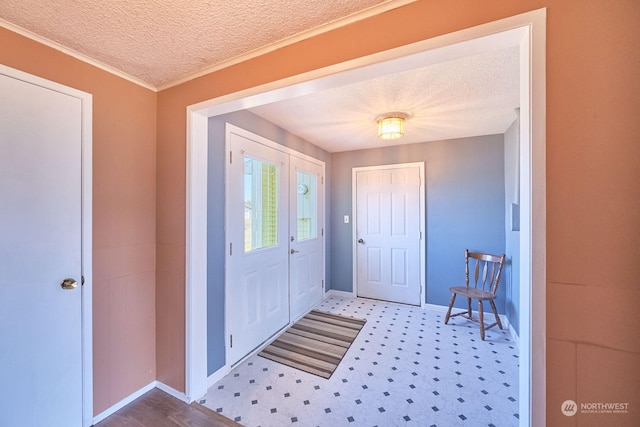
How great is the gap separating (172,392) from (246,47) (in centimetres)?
241

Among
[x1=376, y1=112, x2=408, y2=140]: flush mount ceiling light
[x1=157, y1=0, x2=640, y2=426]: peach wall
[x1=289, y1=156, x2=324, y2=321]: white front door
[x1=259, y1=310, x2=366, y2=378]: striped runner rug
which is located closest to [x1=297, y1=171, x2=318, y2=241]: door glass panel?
[x1=289, y1=156, x2=324, y2=321]: white front door

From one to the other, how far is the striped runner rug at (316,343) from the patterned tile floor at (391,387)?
0.08 m

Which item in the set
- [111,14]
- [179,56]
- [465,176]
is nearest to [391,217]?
[465,176]

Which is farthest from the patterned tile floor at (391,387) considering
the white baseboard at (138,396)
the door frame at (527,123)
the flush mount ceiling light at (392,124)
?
the flush mount ceiling light at (392,124)

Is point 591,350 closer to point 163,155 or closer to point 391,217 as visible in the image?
point 163,155

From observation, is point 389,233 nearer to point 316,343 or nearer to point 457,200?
point 457,200

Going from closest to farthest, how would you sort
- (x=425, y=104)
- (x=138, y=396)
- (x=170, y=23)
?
(x=170, y=23) < (x=138, y=396) < (x=425, y=104)

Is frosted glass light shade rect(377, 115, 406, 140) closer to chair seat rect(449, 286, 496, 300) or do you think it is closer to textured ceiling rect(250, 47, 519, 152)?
textured ceiling rect(250, 47, 519, 152)

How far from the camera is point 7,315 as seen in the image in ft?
4.15

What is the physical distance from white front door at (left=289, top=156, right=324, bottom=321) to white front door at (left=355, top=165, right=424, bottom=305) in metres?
0.63

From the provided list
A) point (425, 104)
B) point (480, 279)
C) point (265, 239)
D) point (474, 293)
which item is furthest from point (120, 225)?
point (480, 279)

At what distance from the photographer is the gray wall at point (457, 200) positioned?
3.05 m

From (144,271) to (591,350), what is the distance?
8.07ft

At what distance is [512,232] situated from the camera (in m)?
2.61
